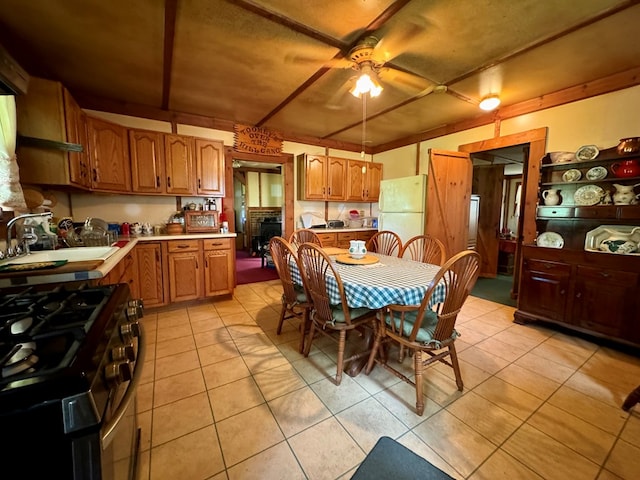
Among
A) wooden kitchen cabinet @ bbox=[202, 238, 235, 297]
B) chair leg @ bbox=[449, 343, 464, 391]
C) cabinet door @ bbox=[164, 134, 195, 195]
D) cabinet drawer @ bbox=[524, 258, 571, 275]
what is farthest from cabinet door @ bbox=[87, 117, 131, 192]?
cabinet drawer @ bbox=[524, 258, 571, 275]

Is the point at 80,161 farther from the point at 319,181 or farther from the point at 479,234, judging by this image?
the point at 479,234

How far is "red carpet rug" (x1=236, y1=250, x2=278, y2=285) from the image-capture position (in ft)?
14.9

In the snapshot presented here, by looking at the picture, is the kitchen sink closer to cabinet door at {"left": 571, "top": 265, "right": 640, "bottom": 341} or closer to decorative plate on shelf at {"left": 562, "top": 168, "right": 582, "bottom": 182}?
cabinet door at {"left": 571, "top": 265, "right": 640, "bottom": 341}

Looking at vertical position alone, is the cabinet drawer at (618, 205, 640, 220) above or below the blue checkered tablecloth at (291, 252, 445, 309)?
above

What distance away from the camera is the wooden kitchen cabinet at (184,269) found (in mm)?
3061

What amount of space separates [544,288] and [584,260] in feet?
1.39

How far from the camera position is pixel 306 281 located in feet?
6.34

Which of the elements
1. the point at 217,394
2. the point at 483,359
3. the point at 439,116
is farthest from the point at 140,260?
the point at 439,116

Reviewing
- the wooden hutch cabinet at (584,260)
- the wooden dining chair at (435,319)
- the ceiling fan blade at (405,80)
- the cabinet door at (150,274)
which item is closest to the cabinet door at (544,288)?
the wooden hutch cabinet at (584,260)

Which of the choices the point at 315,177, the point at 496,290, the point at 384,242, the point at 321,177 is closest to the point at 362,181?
the point at 321,177

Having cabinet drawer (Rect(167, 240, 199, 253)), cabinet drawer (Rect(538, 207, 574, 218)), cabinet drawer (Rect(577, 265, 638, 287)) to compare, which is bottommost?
cabinet drawer (Rect(577, 265, 638, 287))

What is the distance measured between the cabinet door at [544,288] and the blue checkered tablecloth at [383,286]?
4.69ft

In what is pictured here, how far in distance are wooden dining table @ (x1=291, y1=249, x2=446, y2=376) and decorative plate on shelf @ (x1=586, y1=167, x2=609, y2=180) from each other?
1.95m

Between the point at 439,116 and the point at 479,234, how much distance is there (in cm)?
248
